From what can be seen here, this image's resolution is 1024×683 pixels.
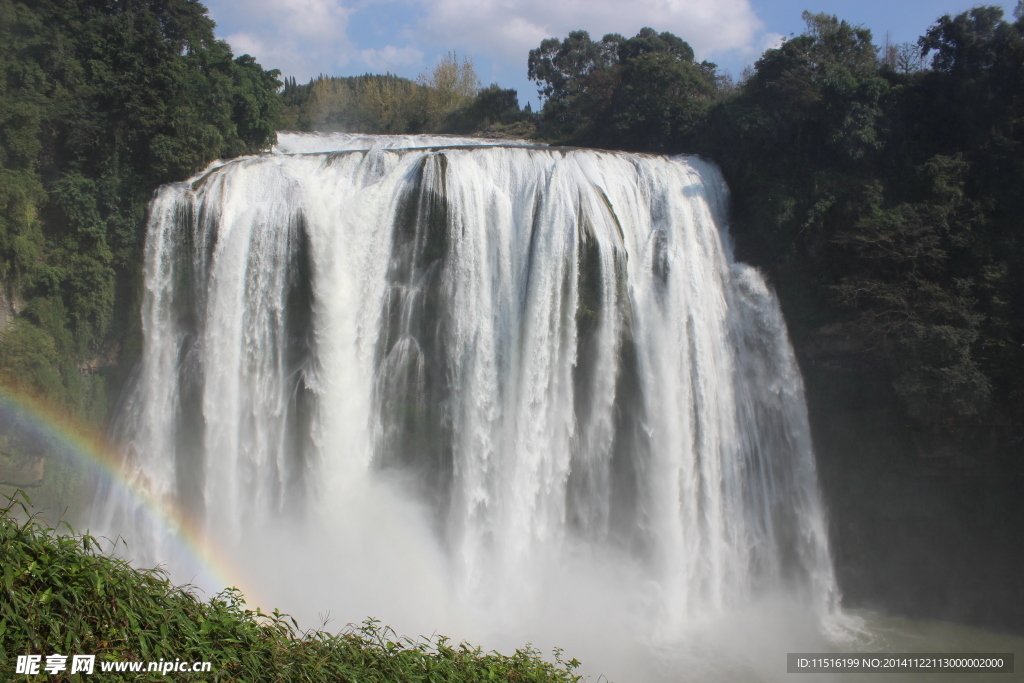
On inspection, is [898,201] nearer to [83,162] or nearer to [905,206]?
[905,206]

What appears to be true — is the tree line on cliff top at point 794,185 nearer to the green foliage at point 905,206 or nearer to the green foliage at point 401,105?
the green foliage at point 905,206

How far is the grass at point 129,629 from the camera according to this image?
555 cm

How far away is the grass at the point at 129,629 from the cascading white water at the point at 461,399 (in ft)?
29.9

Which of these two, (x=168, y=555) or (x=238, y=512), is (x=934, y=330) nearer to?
(x=238, y=512)

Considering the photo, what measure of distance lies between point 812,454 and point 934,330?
400cm

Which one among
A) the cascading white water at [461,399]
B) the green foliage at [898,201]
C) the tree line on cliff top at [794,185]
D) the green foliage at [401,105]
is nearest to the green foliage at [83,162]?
the tree line on cliff top at [794,185]

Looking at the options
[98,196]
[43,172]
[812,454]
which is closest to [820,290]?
[812,454]

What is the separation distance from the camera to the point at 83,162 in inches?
775

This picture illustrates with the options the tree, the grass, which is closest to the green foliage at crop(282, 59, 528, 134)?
the tree

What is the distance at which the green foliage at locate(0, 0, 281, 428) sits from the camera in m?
18.3

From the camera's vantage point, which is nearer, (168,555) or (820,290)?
(168,555)

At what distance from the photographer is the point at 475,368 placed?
54.1 ft

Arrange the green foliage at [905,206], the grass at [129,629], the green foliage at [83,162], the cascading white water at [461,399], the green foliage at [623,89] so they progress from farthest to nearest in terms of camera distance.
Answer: the green foliage at [623,89] → the green foliage at [83,162] → the green foliage at [905,206] → the cascading white water at [461,399] → the grass at [129,629]

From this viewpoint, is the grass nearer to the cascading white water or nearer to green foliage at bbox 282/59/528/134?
the cascading white water
